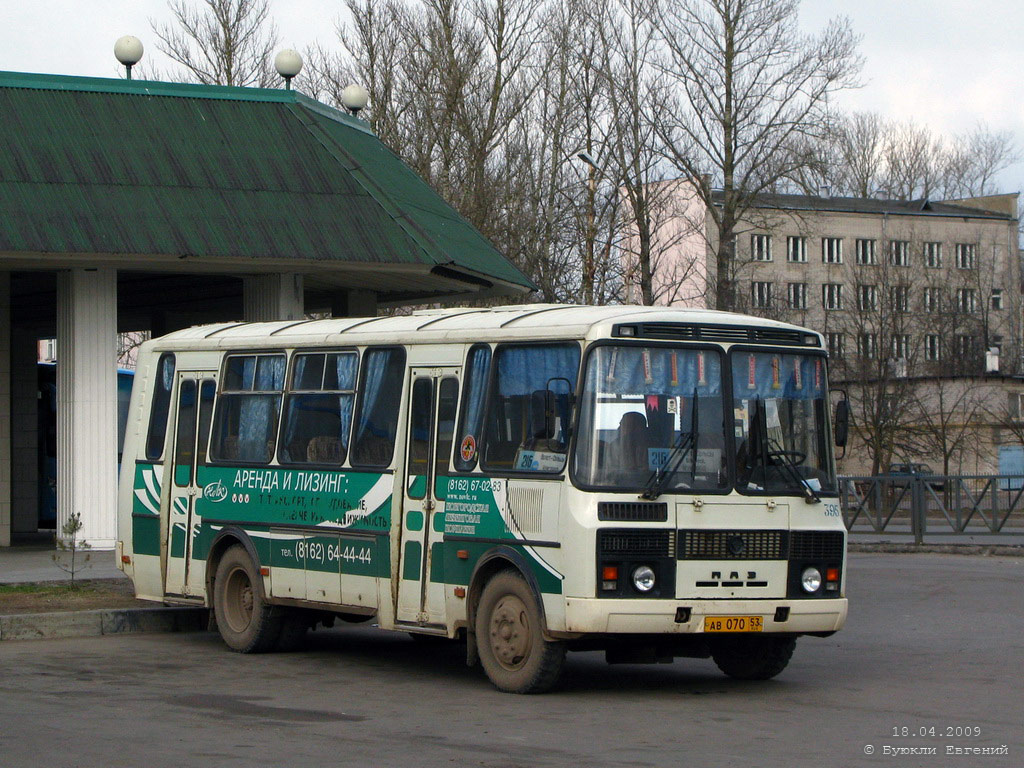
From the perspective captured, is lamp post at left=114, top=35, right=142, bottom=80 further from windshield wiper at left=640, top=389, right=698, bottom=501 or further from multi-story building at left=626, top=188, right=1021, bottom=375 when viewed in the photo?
multi-story building at left=626, top=188, right=1021, bottom=375

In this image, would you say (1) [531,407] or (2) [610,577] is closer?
(2) [610,577]

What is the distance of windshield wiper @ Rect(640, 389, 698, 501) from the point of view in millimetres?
10680

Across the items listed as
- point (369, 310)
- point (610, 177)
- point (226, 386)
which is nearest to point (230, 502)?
point (226, 386)

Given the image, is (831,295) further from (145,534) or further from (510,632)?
(510,632)

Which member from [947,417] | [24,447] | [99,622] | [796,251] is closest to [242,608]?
[99,622]

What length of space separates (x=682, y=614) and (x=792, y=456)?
150 centimetres

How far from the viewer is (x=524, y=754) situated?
8.60 metres

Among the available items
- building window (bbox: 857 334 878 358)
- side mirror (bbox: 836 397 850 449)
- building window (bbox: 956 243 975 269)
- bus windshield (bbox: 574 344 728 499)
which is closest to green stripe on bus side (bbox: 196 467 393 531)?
bus windshield (bbox: 574 344 728 499)

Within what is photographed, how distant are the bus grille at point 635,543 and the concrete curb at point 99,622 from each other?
6.28 m

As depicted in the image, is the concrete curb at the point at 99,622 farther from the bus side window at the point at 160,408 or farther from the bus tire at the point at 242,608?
the bus side window at the point at 160,408

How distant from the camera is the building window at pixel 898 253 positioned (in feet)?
243

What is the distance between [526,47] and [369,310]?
65.3 ft

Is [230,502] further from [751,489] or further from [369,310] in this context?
[369,310]

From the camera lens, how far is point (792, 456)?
11383 millimetres
